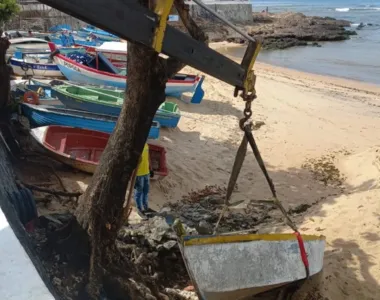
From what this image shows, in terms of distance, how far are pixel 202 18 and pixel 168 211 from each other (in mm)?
39625

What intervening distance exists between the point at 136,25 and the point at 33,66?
1555cm

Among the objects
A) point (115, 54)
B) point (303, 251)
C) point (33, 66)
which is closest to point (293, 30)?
point (115, 54)

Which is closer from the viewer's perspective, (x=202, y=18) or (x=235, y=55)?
(x=235, y=55)

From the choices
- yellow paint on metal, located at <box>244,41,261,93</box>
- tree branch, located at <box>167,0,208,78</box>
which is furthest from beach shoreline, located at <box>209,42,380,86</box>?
tree branch, located at <box>167,0,208,78</box>

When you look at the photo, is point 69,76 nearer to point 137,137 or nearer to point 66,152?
point 66,152

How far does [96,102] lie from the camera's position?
12.3 meters

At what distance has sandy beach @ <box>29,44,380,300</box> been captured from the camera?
635cm

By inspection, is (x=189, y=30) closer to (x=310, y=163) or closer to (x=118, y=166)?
(x=118, y=166)

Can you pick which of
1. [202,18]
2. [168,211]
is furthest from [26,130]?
[202,18]

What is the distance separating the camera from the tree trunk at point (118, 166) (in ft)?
15.2

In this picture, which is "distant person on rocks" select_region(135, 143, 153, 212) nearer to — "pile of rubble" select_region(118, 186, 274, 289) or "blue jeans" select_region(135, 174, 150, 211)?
"blue jeans" select_region(135, 174, 150, 211)

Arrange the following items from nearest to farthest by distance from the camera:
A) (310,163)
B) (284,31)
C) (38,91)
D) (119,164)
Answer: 1. (119,164)
2. (310,163)
3. (38,91)
4. (284,31)

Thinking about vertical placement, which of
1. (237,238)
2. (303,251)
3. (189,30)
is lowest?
(303,251)

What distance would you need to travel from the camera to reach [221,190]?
9.71 metres
